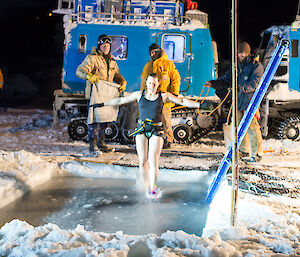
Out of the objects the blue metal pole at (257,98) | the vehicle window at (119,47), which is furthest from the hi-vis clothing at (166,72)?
the blue metal pole at (257,98)

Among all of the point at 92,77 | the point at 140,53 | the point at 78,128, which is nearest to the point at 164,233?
the point at 92,77

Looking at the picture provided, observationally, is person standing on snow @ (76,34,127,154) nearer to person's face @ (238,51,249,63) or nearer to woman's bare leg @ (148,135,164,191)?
person's face @ (238,51,249,63)

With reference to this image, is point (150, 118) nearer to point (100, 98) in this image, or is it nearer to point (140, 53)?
point (100, 98)

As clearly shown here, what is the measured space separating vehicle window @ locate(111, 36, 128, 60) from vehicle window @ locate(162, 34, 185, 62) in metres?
1.05

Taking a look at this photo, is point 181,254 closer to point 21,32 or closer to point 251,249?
point 251,249

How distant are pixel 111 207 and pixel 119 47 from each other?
5.51 meters

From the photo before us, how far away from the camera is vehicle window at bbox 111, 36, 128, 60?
8773mm

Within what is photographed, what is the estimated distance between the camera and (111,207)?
4.30m

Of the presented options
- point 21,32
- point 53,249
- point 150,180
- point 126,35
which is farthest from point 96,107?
point 21,32

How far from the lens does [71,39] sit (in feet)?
28.8

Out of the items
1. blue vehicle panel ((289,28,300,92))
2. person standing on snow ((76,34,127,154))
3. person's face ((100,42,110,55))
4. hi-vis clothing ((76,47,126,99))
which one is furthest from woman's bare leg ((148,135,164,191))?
blue vehicle panel ((289,28,300,92))

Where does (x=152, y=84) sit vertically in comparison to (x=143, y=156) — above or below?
above

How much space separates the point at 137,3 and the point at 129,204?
6094 mm

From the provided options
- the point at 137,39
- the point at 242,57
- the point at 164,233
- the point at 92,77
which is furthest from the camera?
the point at 137,39
